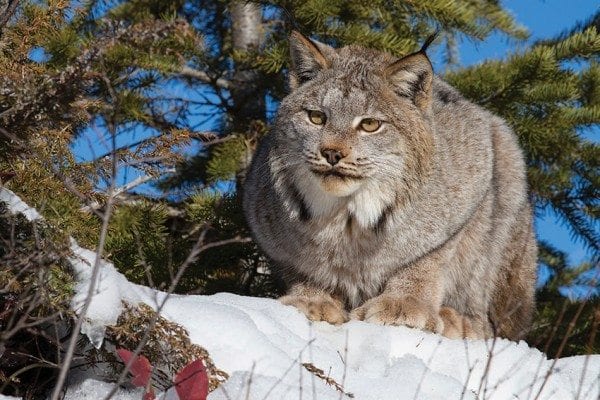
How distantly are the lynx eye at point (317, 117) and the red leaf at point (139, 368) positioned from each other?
6.74 feet

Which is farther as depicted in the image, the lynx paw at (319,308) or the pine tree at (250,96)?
the pine tree at (250,96)

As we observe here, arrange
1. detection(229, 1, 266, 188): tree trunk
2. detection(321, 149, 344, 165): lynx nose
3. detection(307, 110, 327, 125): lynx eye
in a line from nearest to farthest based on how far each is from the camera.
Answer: detection(321, 149, 344, 165): lynx nose
detection(307, 110, 327, 125): lynx eye
detection(229, 1, 266, 188): tree trunk

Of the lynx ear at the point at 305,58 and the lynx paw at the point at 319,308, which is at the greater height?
the lynx ear at the point at 305,58

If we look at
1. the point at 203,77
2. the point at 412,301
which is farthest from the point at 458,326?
the point at 203,77

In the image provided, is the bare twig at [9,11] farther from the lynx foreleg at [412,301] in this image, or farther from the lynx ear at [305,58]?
the lynx foreleg at [412,301]

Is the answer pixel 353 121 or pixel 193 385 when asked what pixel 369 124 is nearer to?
pixel 353 121

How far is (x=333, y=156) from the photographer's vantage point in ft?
15.6

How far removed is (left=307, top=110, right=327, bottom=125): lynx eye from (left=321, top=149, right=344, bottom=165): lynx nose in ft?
1.10

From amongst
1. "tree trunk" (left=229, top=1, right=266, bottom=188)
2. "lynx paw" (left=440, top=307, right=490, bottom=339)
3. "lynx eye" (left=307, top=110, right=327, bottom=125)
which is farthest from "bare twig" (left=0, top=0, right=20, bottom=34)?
"tree trunk" (left=229, top=1, right=266, bottom=188)

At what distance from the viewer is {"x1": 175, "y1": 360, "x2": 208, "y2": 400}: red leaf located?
314cm

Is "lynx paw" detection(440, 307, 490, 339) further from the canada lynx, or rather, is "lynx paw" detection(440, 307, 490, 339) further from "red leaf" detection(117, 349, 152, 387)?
"red leaf" detection(117, 349, 152, 387)

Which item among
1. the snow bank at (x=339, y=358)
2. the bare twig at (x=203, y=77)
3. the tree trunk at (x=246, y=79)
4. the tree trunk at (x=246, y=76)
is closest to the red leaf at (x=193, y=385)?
the snow bank at (x=339, y=358)

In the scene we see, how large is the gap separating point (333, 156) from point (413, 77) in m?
0.77

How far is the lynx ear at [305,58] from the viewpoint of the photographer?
5.29 metres
